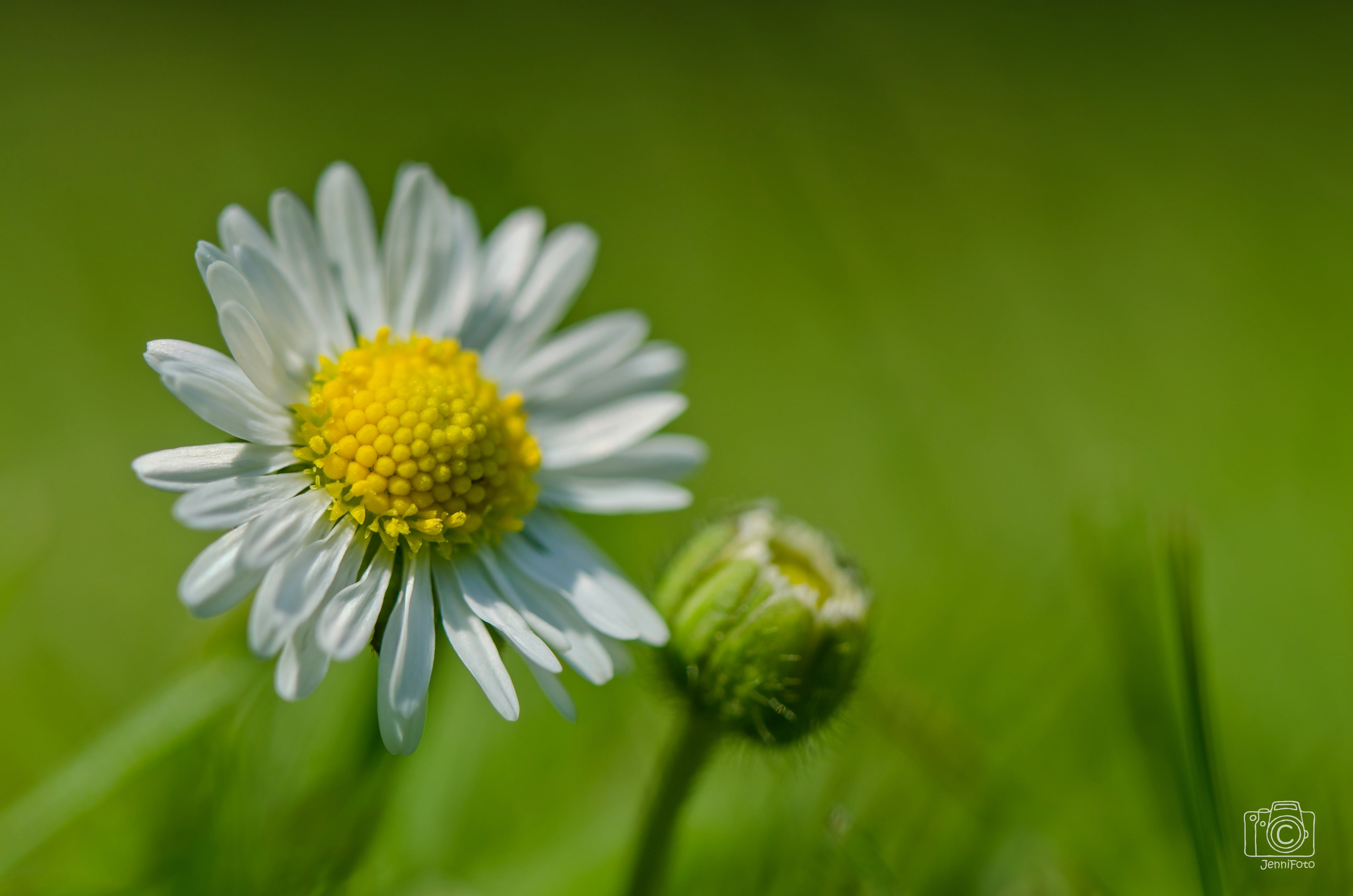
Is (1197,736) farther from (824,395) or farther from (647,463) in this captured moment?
→ (824,395)

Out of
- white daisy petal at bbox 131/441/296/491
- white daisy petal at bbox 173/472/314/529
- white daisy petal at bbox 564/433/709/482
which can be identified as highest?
white daisy petal at bbox 131/441/296/491

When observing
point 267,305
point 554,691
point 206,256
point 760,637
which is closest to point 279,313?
point 267,305

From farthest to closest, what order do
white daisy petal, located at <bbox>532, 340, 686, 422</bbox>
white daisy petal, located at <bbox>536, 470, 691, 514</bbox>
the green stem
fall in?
white daisy petal, located at <bbox>532, 340, 686, 422</bbox>, white daisy petal, located at <bbox>536, 470, 691, 514</bbox>, the green stem

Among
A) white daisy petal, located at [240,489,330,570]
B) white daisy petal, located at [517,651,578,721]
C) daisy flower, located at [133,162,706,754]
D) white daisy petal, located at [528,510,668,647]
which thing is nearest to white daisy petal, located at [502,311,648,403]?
daisy flower, located at [133,162,706,754]

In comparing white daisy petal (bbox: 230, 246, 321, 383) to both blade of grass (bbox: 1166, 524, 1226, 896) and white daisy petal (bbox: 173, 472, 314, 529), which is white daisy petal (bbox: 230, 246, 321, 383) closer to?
white daisy petal (bbox: 173, 472, 314, 529)

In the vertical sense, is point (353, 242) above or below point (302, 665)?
above

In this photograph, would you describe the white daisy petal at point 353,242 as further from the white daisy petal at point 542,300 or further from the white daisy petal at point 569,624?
the white daisy petal at point 569,624

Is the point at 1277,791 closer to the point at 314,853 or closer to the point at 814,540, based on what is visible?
the point at 814,540

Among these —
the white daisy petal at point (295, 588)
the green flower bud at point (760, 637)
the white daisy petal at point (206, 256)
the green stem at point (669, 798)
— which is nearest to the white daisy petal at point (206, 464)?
the white daisy petal at point (295, 588)
